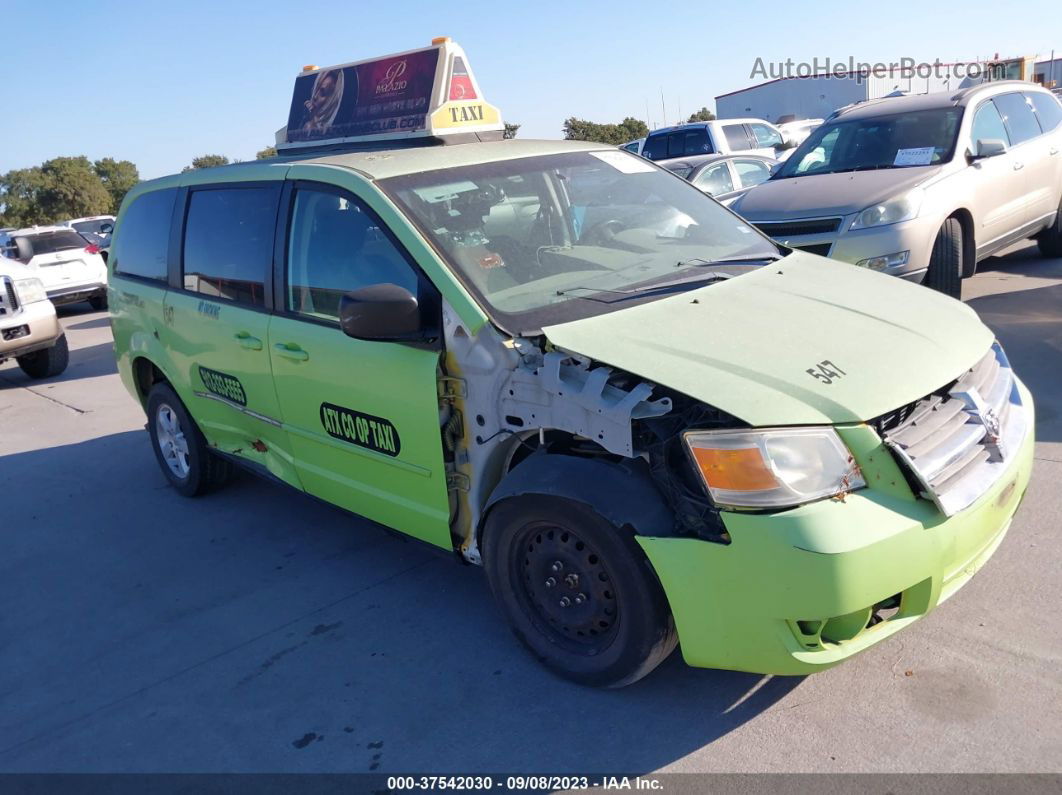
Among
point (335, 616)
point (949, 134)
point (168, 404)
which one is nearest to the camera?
point (335, 616)

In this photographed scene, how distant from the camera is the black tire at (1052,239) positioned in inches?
359

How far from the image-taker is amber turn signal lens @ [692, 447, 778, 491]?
104 inches

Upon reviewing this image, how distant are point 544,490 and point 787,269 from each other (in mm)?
1623

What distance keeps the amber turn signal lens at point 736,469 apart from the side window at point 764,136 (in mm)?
15438

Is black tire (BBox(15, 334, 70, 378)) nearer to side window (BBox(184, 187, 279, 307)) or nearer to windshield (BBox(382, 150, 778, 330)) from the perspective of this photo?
side window (BBox(184, 187, 279, 307))

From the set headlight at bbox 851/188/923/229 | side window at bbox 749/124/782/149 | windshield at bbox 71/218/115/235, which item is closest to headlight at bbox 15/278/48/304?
headlight at bbox 851/188/923/229

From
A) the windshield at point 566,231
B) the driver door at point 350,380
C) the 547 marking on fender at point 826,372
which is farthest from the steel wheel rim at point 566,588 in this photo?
the 547 marking on fender at point 826,372

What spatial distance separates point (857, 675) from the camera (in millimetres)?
3135

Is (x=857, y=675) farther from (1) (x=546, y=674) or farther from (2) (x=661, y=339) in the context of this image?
(2) (x=661, y=339)

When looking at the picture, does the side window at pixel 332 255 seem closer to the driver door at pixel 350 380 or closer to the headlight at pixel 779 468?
the driver door at pixel 350 380

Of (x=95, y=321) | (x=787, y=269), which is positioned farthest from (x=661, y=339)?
(x=95, y=321)

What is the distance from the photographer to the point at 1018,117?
27.8 ft

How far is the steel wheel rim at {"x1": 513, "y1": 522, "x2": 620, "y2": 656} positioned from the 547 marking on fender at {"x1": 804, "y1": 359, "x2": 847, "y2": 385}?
2.86 ft

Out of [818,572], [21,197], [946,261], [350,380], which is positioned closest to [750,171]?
[946,261]
